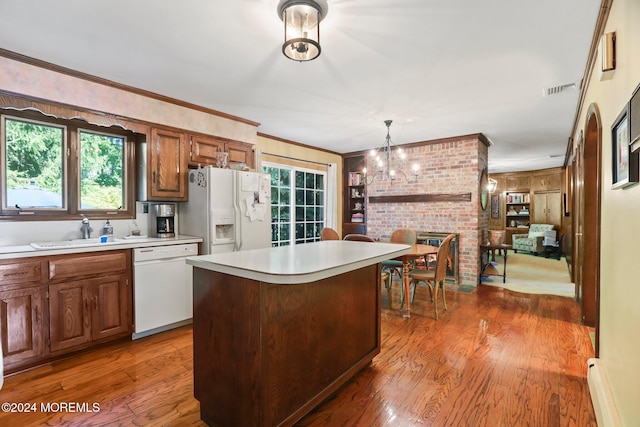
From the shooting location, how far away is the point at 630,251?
4.63 feet

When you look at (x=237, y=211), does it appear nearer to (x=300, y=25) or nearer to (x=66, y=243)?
(x=66, y=243)

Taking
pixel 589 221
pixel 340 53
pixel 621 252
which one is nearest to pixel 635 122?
pixel 621 252

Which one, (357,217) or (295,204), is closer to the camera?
(295,204)

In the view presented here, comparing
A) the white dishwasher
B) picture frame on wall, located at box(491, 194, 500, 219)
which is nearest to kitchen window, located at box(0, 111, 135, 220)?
the white dishwasher

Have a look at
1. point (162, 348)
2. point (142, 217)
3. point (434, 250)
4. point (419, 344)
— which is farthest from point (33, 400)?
point (434, 250)

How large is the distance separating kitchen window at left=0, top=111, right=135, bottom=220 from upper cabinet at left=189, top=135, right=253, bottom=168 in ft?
2.14

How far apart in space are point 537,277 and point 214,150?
5.78 metres

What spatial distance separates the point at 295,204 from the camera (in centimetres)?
549

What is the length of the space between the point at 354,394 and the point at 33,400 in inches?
81.8

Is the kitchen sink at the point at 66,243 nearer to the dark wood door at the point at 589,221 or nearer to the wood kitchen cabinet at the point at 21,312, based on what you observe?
the wood kitchen cabinet at the point at 21,312

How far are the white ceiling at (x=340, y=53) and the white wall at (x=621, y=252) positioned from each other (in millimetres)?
512

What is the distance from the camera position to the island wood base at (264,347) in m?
1.54

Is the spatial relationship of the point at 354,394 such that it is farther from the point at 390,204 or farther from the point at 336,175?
the point at 336,175

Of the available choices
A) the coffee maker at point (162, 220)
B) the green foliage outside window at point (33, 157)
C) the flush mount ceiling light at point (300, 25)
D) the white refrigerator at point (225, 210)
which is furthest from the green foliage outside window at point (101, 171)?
the flush mount ceiling light at point (300, 25)
